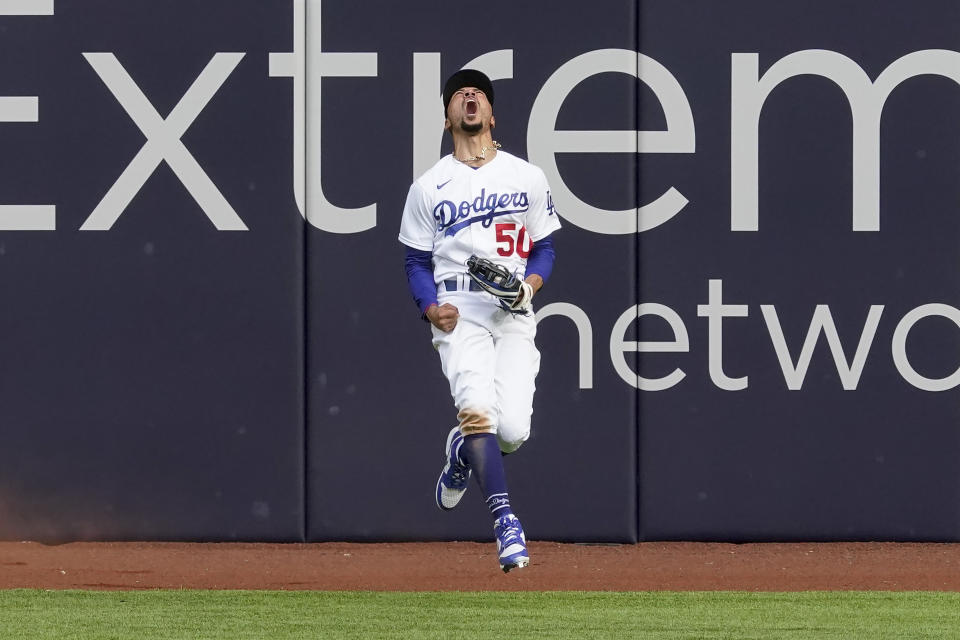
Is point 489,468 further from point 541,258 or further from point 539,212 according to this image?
point 539,212

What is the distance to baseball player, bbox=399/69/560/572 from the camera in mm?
5512

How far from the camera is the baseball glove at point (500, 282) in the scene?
540 cm

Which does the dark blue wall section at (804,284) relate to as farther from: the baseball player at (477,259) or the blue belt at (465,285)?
the blue belt at (465,285)

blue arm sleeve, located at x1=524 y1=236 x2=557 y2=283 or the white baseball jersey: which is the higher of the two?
the white baseball jersey

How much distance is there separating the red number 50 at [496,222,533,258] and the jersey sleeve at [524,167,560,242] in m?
0.03

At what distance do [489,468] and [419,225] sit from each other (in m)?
0.90

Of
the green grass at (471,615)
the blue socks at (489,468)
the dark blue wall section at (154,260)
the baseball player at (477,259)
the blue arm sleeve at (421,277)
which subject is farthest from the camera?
the dark blue wall section at (154,260)

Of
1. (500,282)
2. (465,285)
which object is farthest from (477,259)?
(465,285)

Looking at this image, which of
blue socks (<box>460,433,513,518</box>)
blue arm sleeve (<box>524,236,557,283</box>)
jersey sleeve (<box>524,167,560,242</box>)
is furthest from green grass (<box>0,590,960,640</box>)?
jersey sleeve (<box>524,167,560,242</box>)

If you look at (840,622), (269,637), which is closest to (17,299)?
(269,637)

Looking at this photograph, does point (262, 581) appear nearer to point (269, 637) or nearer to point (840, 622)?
point (269, 637)

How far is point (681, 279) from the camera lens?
7113 millimetres

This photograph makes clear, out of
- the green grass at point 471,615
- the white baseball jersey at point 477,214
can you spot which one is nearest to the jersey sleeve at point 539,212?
the white baseball jersey at point 477,214

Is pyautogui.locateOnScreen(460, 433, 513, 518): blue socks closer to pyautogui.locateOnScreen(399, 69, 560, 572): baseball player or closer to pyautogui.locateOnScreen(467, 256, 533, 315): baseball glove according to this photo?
pyautogui.locateOnScreen(399, 69, 560, 572): baseball player
